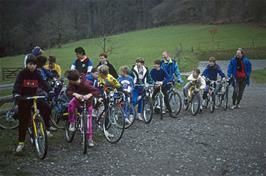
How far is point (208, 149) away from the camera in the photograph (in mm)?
8078

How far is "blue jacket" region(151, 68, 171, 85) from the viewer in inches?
465

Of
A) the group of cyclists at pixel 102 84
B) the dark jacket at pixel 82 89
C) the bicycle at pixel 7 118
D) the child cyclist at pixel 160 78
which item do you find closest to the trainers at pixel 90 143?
the group of cyclists at pixel 102 84

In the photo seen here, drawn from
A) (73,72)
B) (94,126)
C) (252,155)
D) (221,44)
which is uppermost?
(221,44)

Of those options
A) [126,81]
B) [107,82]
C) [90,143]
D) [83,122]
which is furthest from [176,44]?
[83,122]

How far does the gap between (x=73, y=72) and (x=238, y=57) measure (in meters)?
8.06

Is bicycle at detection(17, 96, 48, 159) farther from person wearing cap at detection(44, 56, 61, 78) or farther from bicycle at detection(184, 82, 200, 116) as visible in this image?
bicycle at detection(184, 82, 200, 116)

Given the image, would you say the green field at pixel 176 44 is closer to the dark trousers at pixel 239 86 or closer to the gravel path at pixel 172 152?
the dark trousers at pixel 239 86

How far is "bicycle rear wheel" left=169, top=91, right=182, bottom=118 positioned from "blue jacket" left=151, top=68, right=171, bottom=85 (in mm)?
567

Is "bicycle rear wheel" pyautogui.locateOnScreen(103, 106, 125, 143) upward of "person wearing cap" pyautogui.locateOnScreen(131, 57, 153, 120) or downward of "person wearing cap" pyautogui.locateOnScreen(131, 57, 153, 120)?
downward

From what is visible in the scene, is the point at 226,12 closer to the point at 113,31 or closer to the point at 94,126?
the point at 113,31

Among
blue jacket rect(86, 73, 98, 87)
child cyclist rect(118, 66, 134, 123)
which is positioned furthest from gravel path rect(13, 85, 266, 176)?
blue jacket rect(86, 73, 98, 87)

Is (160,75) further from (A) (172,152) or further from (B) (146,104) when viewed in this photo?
(A) (172,152)

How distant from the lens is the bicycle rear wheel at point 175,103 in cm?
1182

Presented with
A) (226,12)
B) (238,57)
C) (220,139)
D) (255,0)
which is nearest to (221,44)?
(255,0)
